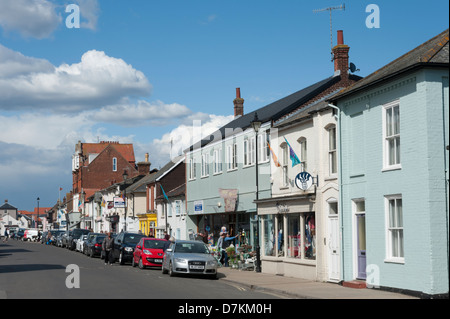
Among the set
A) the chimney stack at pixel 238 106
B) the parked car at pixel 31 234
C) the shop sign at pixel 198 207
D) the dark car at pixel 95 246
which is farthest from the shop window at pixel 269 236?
the parked car at pixel 31 234

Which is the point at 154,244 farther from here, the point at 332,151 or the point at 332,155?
the point at 332,151

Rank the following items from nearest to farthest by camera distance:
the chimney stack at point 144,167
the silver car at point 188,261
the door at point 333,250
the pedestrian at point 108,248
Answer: the door at point 333,250 < the silver car at point 188,261 < the pedestrian at point 108,248 < the chimney stack at point 144,167

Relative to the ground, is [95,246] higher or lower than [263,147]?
lower

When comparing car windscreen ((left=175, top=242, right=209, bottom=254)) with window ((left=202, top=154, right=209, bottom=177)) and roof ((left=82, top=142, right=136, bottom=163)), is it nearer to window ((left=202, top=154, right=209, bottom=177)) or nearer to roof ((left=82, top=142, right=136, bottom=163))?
window ((left=202, top=154, right=209, bottom=177))

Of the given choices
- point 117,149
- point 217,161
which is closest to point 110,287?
point 217,161

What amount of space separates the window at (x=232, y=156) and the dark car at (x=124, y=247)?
21.8 ft

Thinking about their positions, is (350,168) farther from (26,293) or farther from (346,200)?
(26,293)

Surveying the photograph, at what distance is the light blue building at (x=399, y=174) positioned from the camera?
17.8 metres

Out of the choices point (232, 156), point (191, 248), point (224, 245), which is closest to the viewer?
point (191, 248)

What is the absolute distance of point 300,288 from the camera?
20.8 metres

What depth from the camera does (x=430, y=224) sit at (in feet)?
57.8

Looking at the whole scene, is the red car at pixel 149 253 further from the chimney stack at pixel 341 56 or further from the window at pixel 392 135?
the window at pixel 392 135

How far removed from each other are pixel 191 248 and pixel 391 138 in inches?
414

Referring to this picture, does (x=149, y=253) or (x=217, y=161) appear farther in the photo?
(x=217, y=161)
